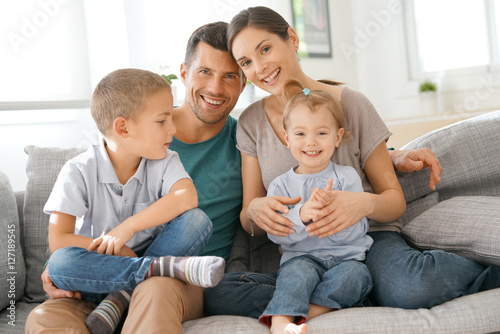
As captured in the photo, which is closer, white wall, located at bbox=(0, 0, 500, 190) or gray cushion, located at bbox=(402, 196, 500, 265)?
gray cushion, located at bbox=(402, 196, 500, 265)

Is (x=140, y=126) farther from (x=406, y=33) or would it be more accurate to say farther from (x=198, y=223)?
(x=406, y=33)

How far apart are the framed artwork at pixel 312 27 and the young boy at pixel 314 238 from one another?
2.89 meters

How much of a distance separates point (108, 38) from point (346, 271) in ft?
8.45

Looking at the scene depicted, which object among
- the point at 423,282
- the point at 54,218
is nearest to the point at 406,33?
the point at 423,282

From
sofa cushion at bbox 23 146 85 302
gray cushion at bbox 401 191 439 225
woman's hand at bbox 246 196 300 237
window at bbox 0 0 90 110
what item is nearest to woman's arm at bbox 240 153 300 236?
woman's hand at bbox 246 196 300 237

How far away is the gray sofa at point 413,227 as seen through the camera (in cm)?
132

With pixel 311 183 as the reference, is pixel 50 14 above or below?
above

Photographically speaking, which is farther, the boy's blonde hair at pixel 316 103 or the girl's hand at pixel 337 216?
the boy's blonde hair at pixel 316 103

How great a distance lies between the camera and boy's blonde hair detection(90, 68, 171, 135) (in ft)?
4.97

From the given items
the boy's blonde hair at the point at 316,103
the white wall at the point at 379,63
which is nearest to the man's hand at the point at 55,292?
the boy's blonde hair at the point at 316,103

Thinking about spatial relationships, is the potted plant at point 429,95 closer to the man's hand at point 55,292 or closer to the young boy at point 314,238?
the young boy at point 314,238

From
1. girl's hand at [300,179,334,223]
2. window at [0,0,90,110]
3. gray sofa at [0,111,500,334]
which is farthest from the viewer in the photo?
window at [0,0,90,110]

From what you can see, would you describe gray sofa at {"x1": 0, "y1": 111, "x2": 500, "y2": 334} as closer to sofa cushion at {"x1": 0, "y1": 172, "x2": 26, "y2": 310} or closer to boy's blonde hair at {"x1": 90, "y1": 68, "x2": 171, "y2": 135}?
sofa cushion at {"x1": 0, "y1": 172, "x2": 26, "y2": 310}

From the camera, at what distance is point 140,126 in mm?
1521
